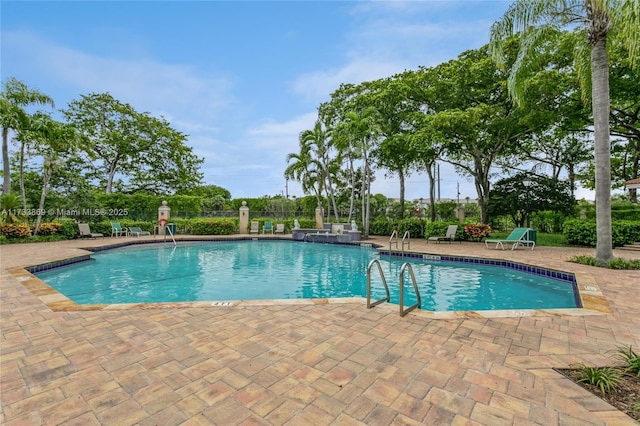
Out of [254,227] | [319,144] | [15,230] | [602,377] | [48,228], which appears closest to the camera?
[602,377]

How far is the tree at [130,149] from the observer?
2433 cm

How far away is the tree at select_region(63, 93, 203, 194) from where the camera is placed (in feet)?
79.8

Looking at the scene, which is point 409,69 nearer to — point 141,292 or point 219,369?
point 141,292

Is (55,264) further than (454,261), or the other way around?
(454,261)

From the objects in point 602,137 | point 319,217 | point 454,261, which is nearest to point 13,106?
point 319,217

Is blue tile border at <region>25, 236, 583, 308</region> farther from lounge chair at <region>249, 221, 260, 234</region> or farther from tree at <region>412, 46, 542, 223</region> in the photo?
lounge chair at <region>249, 221, 260, 234</region>

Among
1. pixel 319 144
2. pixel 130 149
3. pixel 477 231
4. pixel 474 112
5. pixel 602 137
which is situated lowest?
pixel 477 231

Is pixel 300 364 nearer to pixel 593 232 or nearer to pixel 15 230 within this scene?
pixel 593 232

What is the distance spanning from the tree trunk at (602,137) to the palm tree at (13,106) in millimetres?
21053

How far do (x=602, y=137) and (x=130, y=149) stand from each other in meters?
30.7

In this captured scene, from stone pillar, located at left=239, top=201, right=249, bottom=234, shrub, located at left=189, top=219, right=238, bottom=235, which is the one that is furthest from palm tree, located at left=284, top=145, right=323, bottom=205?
shrub, located at left=189, top=219, right=238, bottom=235

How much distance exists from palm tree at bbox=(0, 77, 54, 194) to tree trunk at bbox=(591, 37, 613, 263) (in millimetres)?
21053

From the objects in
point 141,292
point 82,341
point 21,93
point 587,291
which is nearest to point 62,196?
point 21,93

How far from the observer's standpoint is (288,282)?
7281 millimetres
